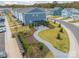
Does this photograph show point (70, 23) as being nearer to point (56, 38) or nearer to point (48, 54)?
point (56, 38)

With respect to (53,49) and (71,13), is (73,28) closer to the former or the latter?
(71,13)

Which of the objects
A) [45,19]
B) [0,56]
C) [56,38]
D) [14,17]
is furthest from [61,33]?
[0,56]

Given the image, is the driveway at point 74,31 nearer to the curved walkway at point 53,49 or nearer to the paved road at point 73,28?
the paved road at point 73,28

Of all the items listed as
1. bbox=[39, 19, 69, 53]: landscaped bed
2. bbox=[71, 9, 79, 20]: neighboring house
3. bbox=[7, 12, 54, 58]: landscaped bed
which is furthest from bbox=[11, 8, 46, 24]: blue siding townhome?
bbox=[71, 9, 79, 20]: neighboring house

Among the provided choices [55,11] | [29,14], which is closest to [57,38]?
[55,11]

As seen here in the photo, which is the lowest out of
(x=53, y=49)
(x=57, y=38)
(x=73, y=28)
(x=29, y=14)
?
(x=53, y=49)

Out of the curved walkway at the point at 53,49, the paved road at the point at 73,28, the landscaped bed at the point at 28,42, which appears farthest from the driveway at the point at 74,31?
the landscaped bed at the point at 28,42
